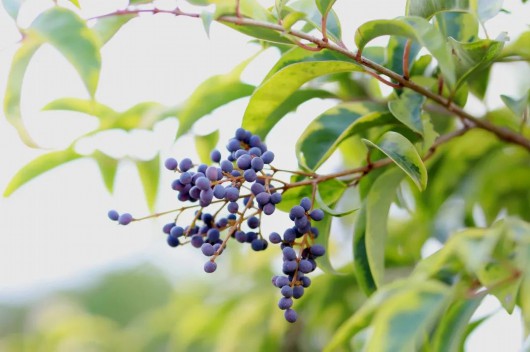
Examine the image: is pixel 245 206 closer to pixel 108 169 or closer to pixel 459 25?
pixel 459 25

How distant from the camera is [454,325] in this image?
763 mm

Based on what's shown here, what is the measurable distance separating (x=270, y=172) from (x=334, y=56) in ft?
0.49

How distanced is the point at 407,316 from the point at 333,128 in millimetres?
378

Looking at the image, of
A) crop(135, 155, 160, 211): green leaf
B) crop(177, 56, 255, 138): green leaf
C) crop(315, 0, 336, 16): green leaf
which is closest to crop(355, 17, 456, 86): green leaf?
crop(315, 0, 336, 16): green leaf

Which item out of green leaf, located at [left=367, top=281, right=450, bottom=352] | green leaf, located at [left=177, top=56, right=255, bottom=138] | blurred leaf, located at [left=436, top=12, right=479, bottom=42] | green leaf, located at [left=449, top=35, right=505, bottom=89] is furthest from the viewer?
green leaf, located at [left=177, top=56, right=255, bottom=138]

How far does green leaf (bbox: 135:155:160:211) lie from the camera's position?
47.8 inches

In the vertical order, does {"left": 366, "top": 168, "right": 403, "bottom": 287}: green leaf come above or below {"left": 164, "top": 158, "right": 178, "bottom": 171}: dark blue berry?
below

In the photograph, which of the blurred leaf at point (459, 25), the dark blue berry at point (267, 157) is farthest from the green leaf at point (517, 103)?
the dark blue berry at point (267, 157)

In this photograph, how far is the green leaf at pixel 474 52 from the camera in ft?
2.47

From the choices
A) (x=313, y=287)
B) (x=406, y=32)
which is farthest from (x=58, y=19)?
(x=313, y=287)

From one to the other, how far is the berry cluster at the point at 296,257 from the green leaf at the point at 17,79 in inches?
11.5

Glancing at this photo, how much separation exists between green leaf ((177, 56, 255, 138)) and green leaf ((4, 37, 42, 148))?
329 mm

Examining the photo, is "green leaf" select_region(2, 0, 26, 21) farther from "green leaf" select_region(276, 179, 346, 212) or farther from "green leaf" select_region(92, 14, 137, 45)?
"green leaf" select_region(276, 179, 346, 212)

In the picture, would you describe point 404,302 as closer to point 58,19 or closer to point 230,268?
point 58,19
